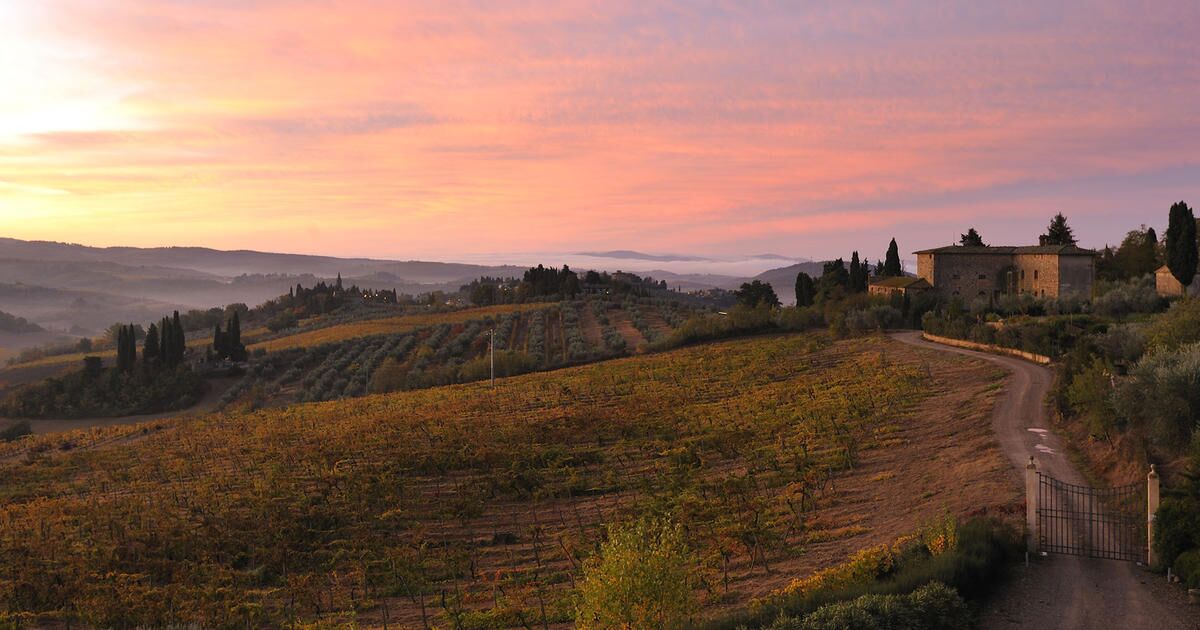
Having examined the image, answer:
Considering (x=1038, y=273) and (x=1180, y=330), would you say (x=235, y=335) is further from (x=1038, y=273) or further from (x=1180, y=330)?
(x=1180, y=330)

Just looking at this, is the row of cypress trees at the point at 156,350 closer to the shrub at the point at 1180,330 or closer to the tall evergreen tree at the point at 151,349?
the tall evergreen tree at the point at 151,349

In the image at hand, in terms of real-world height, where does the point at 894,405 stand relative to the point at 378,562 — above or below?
above

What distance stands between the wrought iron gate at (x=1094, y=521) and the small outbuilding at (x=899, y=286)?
60.8 m

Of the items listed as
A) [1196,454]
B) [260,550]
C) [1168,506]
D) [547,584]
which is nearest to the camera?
[1168,506]

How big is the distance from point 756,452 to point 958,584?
17302mm

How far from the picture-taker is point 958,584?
599 inches

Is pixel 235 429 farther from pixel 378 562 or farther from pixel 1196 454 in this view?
pixel 1196 454

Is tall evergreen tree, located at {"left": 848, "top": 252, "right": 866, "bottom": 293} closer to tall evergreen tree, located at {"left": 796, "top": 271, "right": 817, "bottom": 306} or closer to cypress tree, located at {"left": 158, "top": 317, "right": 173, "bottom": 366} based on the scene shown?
tall evergreen tree, located at {"left": 796, "top": 271, "right": 817, "bottom": 306}

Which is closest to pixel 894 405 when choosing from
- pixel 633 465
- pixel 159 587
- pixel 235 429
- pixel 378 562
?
pixel 633 465

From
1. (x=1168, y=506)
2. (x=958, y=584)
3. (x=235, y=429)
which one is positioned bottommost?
(x=235, y=429)

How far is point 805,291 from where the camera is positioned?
9512cm

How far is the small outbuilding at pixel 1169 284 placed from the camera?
6288cm

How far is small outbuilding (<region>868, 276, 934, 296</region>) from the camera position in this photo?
80312 mm

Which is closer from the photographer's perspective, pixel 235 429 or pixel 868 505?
pixel 868 505
